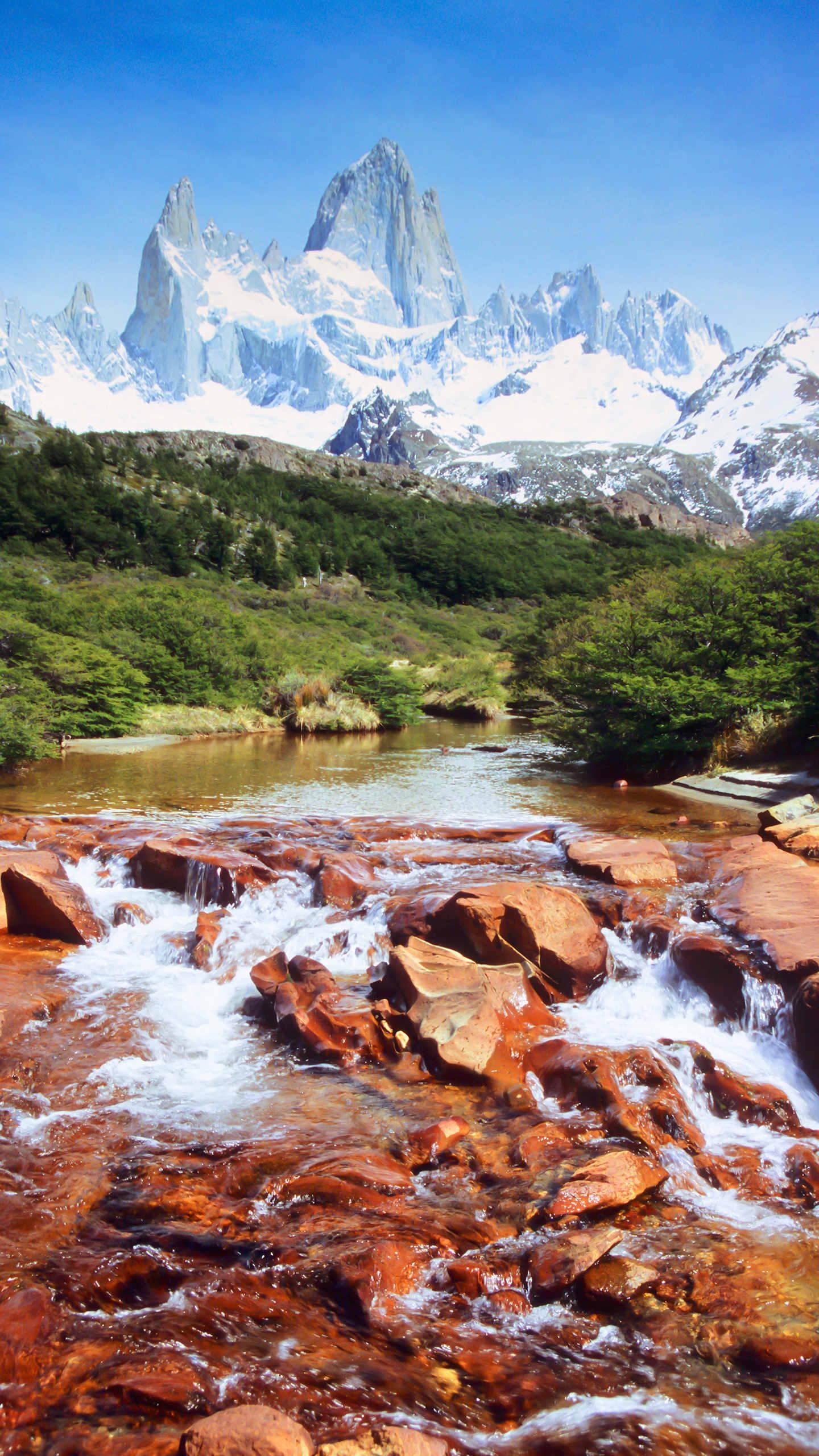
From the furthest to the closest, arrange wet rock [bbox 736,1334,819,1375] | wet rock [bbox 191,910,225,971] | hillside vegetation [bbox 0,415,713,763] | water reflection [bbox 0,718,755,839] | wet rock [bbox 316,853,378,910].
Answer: hillside vegetation [bbox 0,415,713,763], water reflection [bbox 0,718,755,839], wet rock [bbox 316,853,378,910], wet rock [bbox 191,910,225,971], wet rock [bbox 736,1334,819,1375]

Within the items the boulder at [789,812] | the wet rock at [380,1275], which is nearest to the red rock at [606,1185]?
the wet rock at [380,1275]

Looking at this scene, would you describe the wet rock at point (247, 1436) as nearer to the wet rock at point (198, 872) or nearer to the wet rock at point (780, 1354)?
the wet rock at point (780, 1354)

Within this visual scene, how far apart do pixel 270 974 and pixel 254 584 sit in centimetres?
5421

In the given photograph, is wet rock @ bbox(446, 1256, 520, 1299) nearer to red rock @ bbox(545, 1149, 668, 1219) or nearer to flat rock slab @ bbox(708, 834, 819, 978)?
red rock @ bbox(545, 1149, 668, 1219)

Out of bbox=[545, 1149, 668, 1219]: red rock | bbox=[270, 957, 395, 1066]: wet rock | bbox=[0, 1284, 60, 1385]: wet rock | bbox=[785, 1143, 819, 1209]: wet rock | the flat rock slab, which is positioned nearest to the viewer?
bbox=[0, 1284, 60, 1385]: wet rock

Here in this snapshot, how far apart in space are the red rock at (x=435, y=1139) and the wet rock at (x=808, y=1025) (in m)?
2.60

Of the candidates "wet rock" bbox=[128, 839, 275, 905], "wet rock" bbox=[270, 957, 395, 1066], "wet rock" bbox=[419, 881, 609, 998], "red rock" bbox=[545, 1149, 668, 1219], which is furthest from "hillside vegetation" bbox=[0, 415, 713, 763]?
"red rock" bbox=[545, 1149, 668, 1219]

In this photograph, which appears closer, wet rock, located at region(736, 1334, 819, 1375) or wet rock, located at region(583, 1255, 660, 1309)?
wet rock, located at region(736, 1334, 819, 1375)

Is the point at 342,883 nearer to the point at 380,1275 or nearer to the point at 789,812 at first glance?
the point at 380,1275

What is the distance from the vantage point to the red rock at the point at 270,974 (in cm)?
721

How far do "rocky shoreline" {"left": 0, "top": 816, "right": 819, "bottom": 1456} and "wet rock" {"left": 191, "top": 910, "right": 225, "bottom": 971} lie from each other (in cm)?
3

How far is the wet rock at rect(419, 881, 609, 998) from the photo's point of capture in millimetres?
7344

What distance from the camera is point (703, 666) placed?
55.6 ft

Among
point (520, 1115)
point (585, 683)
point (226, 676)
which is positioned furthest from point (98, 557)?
point (520, 1115)
